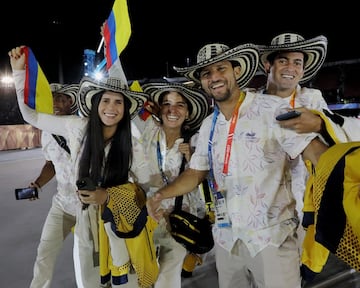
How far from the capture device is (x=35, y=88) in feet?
8.09

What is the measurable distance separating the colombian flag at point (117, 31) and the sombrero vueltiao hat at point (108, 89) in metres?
0.70

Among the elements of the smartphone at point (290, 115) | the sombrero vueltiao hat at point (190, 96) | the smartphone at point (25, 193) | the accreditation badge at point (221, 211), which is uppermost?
the sombrero vueltiao hat at point (190, 96)

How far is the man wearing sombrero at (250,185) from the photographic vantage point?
1531mm

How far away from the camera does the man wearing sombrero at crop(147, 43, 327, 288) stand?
5.02 ft

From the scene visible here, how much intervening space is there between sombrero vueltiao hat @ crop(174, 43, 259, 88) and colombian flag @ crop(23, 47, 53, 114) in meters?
1.24

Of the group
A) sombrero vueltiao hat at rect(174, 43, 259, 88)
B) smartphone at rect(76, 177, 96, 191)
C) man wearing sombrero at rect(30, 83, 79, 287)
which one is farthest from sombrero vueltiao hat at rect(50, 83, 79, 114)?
smartphone at rect(76, 177, 96, 191)

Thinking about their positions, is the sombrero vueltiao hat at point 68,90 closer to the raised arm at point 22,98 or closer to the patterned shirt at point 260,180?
the raised arm at point 22,98

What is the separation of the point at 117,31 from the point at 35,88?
89cm

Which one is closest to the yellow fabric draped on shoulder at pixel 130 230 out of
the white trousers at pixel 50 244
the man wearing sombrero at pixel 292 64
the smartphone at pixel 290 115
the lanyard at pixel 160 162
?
the lanyard at pixel 160 162

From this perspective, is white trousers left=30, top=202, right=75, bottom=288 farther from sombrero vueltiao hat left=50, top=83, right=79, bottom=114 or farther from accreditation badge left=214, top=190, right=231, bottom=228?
accreditation badge left=214, top=190, right=231, bottom=228

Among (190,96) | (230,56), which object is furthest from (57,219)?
(230,56)

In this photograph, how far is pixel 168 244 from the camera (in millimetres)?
2129

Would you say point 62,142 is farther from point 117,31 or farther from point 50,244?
point 117,31

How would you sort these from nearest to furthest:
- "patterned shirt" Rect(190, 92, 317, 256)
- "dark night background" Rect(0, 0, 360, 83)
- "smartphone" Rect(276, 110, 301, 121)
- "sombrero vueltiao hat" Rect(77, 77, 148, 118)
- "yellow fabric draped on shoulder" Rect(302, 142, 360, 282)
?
1. "yellow fabric draped on shoulder" Rect(302, 142, 360, 282)
2. "smartphone" Rect(276, 110, 301, 121)
3. "patterned shirt" Rect(190, 92, 317, 256)
4. "sombrero vueltiao hat" Rect(77, 77, 148, 118)
5. "dark night background" Rect(0, 0, 360, 83)
